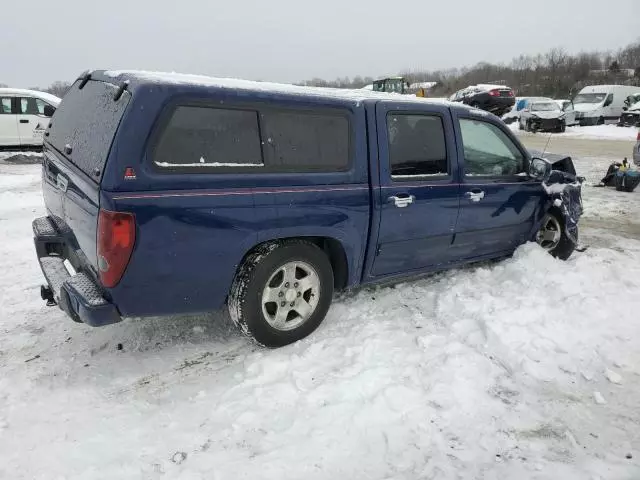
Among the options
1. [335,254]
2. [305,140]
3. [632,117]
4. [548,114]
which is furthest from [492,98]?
[305,140]

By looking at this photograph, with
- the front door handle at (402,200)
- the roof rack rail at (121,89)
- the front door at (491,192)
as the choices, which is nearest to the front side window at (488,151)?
the front door at (491,192)

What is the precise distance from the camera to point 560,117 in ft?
72.9

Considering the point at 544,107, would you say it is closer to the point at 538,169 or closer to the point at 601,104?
the point at 601,104

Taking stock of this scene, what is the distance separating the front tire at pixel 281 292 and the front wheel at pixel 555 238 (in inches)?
117

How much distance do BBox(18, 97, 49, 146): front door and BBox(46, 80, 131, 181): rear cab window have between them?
11795mm

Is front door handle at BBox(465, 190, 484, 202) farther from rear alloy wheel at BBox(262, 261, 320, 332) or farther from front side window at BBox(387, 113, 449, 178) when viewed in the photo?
rear alloy wheel at BBox(262, 261, 320, 332)

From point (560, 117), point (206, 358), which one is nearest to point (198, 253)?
point (206, 358)

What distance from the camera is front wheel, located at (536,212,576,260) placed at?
211 inches

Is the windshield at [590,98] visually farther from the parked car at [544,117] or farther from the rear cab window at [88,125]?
the rear cab window at [88,125]

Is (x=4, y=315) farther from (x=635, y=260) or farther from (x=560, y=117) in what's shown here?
(x=560, y=117)

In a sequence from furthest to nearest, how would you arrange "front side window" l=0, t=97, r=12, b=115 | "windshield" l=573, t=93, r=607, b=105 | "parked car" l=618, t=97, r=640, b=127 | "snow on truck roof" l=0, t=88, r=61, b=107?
"windshield" l=573, t=93, r=607, b=105 < "parked car" l=618, t=97, r=640, b=127 < "snow on truck roof" l=0, t=88, r=61, b=107 < "front side window" l=0, t=97, r=12, b=115

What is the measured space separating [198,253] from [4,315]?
7.41 feet

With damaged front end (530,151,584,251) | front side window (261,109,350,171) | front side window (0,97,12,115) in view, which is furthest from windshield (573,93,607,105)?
front side window (261,109,350,171)

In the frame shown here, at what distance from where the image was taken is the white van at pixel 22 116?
13.8m
